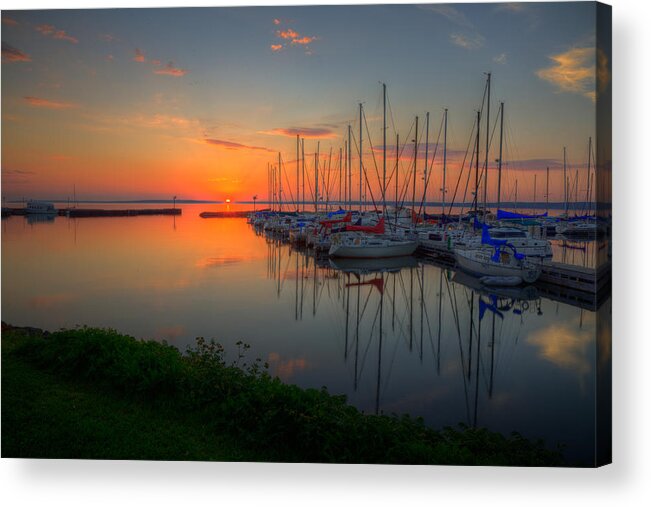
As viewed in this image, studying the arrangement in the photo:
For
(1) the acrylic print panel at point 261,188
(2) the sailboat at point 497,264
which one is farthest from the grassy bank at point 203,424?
(2) the sailboat at point 497,264

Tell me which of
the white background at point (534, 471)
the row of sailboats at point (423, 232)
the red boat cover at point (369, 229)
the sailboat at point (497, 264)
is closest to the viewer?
the white background at point (534, 471)

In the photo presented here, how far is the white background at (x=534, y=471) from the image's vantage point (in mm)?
4477

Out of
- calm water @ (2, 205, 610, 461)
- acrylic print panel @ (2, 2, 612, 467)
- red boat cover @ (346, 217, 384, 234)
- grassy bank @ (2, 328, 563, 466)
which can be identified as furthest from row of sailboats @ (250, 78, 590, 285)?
grassy bank @ (2, 328, 563, 466)

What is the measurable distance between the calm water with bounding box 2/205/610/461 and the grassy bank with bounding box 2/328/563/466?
785 millimetres

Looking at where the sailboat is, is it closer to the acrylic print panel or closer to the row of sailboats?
the row of sailboats

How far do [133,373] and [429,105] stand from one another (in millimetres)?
5297

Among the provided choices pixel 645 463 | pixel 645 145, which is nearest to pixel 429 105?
pixel 645 145

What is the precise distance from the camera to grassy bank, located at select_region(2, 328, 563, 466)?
4.53 metres

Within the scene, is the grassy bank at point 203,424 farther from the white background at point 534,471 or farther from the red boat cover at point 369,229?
the red boat cover at point 369,229

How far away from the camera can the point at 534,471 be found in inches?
182

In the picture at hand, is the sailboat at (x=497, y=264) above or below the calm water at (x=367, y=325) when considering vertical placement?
above

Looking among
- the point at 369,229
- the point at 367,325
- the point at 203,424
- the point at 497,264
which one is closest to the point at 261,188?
the point at 367,325

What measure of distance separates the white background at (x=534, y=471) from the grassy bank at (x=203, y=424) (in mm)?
135

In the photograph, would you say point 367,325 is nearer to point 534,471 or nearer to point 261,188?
point 261,188
